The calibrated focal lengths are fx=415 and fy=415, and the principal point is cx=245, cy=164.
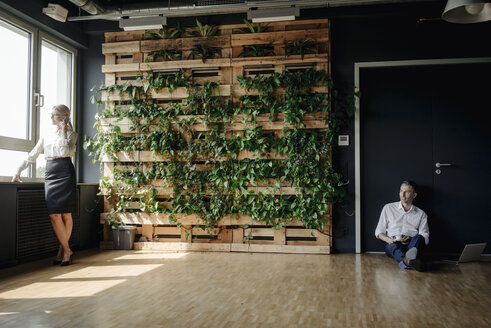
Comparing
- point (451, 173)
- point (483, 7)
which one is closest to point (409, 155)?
point (451, 173)

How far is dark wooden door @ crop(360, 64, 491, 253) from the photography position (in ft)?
17.5

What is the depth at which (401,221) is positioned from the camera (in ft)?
16.4

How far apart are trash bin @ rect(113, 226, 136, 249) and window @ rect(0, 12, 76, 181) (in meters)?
1.26

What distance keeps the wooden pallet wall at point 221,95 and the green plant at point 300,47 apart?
0.06 metres

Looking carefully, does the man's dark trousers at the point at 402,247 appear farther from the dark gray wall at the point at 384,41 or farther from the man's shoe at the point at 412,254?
the dark gray wall at the point at 384,41

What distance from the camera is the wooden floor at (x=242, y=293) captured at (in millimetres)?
2797

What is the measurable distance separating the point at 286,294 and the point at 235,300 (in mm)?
459

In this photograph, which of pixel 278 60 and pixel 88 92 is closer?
pixel 278 60

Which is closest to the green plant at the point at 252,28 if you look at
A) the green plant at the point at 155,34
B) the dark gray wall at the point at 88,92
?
the green plant at the point at 155,34

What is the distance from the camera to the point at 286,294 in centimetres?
344

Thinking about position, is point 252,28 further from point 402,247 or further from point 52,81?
point 402,247

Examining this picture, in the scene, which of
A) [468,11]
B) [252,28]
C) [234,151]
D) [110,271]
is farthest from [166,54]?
[468,11]

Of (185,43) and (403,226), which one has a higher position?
(185,43)

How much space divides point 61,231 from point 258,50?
339 centimetres
